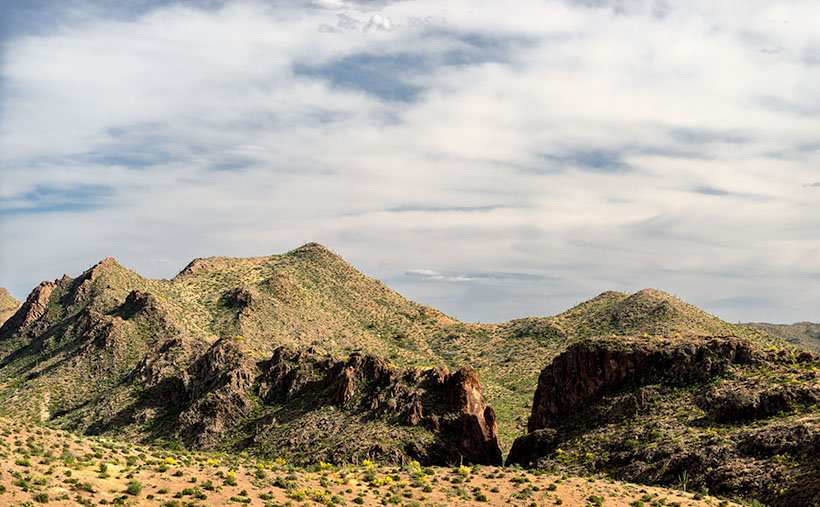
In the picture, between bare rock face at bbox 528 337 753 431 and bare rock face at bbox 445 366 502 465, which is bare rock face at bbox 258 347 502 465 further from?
bare rock face at bbox 528 337 753 431

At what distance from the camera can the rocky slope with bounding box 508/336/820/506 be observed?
5303 centimetres

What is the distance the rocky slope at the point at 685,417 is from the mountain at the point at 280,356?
44.4 feet

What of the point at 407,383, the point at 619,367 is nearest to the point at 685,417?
the point at 619,367

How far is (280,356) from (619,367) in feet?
202

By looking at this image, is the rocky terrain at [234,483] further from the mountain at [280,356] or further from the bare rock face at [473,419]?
the mountain at [280,356]

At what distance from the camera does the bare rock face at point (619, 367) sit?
243 ft

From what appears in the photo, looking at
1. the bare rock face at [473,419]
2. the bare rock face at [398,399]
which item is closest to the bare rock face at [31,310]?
the bare rock face at [398,399]

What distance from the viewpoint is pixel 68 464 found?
43688mm

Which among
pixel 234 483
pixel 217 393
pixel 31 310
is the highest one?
pixel 31 310

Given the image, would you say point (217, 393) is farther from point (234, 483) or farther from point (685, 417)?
point (685, 417)

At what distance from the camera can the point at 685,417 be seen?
219 feet

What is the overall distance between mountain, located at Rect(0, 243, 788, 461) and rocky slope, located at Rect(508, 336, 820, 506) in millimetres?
13521

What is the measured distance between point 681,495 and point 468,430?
31.9 m

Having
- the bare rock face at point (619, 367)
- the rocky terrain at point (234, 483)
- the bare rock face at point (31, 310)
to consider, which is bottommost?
the rocky terrain at point (234, 483)
